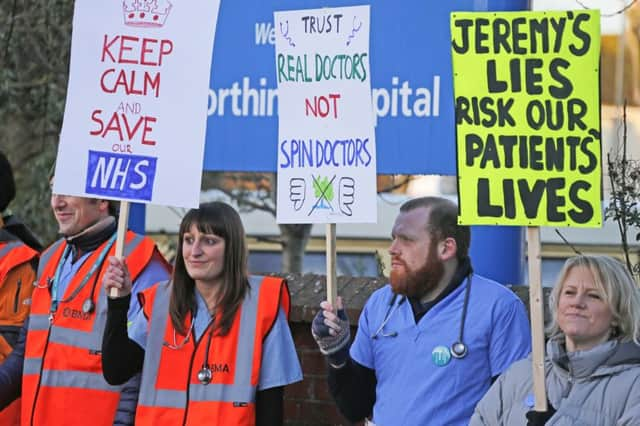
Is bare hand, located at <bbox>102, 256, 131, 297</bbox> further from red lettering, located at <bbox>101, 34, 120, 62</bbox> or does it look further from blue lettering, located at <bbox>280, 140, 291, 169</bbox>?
red lettering, located at <bbox>101, 34, 120, 62</bbox>

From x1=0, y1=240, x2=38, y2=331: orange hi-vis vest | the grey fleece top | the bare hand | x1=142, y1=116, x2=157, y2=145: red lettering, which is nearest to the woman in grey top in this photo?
the grey fleece top

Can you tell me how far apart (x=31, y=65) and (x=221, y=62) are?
3803 mm

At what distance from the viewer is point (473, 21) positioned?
5.10 m

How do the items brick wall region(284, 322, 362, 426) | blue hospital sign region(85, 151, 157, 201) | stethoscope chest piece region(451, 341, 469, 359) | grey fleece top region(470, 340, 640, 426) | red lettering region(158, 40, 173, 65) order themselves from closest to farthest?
1. grey fleece top region(470, 340, 640, 426)
2. stethoscope chest piece region(451, 341, 469, 359)
3. blue hospital sign region(85, 151, 157, 201)
4. red lettering region(158, 40, 173, 65)
5. brick wall region(284, 322, 362, 426)

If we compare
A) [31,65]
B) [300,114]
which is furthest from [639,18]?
[300,114]

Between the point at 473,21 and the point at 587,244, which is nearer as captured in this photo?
the point at 473,21

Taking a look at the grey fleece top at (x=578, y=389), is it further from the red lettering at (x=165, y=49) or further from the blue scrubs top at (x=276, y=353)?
the red lettering at (x=165, y=49)

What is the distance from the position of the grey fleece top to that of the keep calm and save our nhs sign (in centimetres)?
190

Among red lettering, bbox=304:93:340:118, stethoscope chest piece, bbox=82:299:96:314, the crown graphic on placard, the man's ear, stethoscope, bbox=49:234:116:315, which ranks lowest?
stethoscope chest piece, bbox=82:299:96:314

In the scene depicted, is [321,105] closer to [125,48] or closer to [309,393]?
[125,48]

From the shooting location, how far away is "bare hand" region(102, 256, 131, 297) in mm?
5730

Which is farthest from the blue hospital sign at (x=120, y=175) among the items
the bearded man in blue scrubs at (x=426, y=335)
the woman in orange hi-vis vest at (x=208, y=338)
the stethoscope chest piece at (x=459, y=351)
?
the stethoscope chest piece at (x=459, y=351)

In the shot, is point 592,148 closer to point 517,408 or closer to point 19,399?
point 517,408

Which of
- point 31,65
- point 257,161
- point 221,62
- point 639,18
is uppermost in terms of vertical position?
point 639,18
